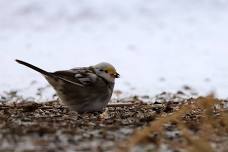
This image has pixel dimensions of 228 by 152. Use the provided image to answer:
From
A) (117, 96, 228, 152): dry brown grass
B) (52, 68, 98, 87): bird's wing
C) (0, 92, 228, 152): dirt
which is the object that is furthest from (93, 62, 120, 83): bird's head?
(117, 96, 228, 152): dry brown grass

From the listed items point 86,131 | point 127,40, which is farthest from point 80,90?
point 127,40

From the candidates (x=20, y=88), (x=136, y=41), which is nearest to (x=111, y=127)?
(x=20, y=88)

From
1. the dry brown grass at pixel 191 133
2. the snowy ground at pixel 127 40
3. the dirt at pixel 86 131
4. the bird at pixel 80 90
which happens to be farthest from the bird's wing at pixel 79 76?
the snowy ground at pixel 127 40

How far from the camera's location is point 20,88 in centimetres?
823

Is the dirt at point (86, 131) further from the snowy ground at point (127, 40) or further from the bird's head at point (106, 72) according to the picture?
the snowy ground at point (127, 40)

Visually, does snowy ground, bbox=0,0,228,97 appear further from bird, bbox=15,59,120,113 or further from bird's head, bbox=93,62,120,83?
bird, bbox=15,59,120,113

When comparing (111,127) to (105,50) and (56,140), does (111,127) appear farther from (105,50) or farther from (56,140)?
(105,50)

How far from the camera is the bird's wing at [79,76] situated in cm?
528

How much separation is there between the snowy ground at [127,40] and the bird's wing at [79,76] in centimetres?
261

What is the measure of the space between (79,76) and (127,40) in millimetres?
9338

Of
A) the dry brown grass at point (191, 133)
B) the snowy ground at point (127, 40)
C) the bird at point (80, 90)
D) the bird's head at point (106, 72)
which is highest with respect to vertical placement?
the snowy ground at point (127, 40)

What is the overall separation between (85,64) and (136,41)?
10.9 ft

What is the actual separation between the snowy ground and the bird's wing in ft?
8.57

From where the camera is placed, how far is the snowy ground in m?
9.53
